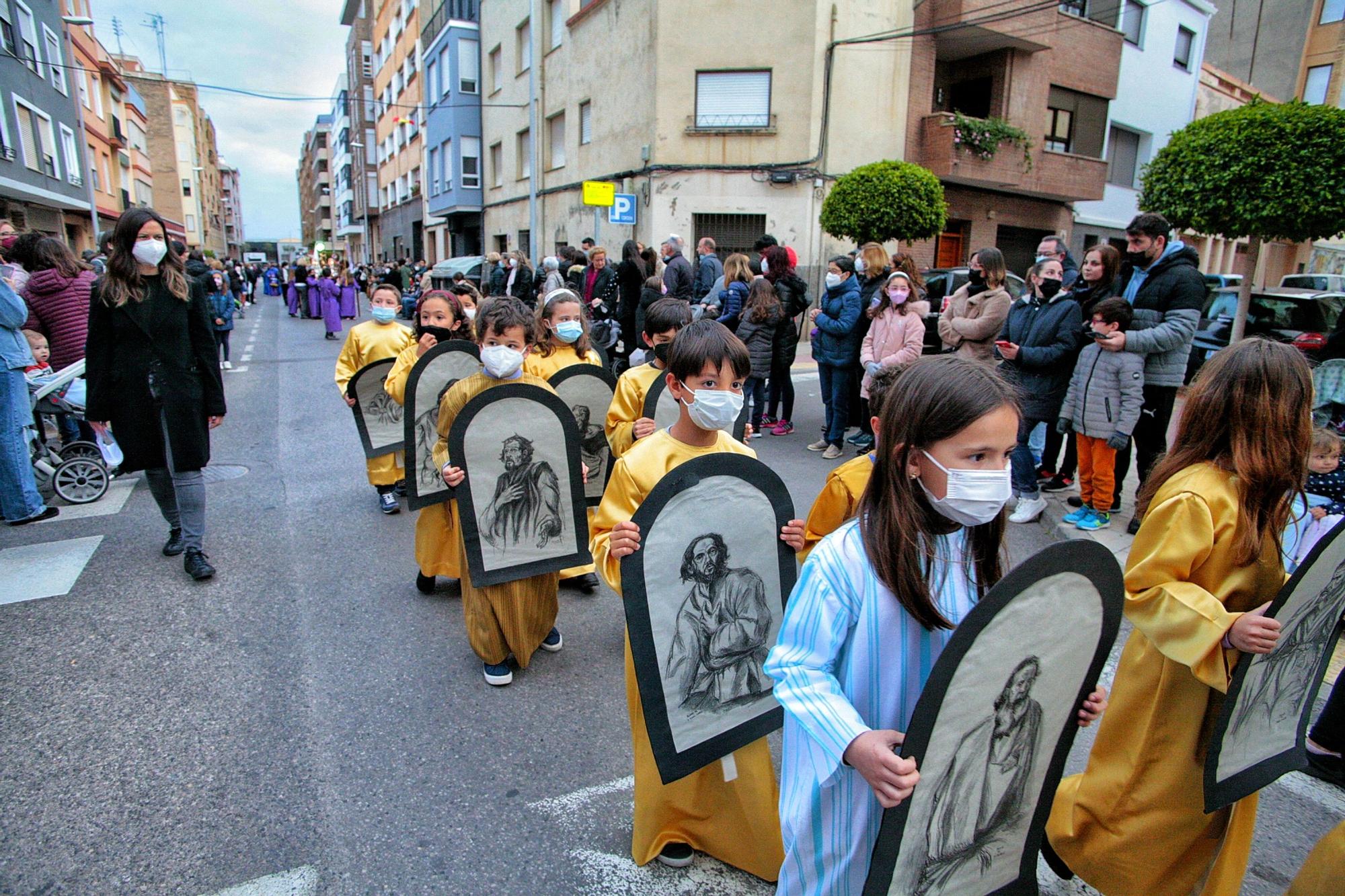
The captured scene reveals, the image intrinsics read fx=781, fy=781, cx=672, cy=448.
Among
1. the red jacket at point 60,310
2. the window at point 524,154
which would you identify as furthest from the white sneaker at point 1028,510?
the window at point 524,154

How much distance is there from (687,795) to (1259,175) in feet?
49.8

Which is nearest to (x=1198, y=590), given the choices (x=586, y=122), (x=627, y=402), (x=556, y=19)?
(x=627, y=402)

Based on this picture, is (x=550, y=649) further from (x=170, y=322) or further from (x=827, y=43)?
(x=827, y=43)

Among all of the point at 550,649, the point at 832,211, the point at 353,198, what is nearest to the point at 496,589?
the point at 550,649

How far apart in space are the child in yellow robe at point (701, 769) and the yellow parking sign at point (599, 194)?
14.9 meters

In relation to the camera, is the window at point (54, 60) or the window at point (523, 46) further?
the window at point (54, 60)

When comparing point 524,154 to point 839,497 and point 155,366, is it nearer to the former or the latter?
point 155,366

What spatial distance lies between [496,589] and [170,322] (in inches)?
108

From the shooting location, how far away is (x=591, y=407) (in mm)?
4637

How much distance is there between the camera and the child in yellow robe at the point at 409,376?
14.5 feet

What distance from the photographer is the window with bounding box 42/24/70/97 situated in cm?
2641

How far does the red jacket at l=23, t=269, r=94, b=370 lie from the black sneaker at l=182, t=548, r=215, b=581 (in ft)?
11.0

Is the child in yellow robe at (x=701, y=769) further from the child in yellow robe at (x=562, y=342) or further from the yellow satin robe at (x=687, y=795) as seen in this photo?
the child in yellow robe at (x=562, y=342)

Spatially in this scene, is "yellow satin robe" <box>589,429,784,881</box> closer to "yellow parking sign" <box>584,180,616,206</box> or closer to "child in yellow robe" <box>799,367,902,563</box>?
"child in yellow robe" <box>799,367,902,563</box>
